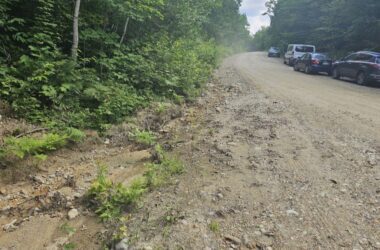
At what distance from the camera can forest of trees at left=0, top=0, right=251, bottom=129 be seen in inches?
256

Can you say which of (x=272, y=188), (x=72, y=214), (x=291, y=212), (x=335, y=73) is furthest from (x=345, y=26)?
(x=72, y=214)

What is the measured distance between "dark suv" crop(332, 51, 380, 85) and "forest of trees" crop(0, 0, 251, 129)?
8685 millimetres

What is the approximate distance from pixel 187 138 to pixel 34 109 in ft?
10.2

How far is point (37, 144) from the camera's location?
5340 millimetres

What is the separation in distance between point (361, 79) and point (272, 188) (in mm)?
13742

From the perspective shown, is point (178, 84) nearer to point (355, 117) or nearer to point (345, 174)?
point (355, 117)

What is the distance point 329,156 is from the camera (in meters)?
5.44

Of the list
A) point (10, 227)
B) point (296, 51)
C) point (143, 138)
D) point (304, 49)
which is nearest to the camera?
point (10, 227)

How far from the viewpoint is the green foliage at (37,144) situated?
198 inches

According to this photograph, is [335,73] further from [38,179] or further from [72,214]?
[72,214]

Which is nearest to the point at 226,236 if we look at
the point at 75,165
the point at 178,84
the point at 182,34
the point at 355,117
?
the point at 75,165

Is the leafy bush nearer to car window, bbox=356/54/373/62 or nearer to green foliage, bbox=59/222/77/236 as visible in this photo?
green foliage, bbox=59/222/77/236

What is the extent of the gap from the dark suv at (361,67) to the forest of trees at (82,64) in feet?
28.5

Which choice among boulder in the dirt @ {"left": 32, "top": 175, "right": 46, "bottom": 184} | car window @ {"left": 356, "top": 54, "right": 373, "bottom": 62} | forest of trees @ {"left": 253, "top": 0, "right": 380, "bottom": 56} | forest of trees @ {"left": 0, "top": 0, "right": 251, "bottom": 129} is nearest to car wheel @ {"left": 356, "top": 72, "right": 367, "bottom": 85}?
car window @ {"left": 356, "top": 54, "right": 373, "bottom": 62}
